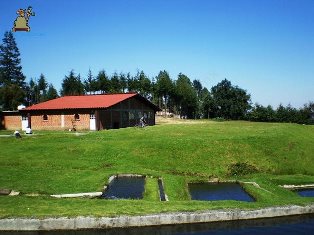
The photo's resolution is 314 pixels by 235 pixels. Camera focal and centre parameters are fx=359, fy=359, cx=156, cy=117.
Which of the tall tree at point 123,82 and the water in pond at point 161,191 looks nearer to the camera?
the water in pond at point 161,191

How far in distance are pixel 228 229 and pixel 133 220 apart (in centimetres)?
449

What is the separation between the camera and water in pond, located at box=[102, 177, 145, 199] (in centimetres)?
2217

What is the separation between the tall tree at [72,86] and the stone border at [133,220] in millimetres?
99518

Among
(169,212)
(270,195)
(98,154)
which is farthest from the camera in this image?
(98,154)

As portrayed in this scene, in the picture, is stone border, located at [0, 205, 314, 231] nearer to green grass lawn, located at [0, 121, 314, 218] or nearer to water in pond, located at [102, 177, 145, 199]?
green grass lawn, located at [0, 121, 314, 218]

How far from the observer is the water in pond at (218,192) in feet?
76.3

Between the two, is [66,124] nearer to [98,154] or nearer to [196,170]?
[98,154]

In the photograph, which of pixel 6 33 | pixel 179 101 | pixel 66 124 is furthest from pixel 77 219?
pixel 6 33

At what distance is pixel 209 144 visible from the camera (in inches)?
1377

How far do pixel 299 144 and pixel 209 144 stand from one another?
1043 cm

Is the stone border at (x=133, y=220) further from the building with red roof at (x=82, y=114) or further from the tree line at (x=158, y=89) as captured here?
the tree line at (x=158, y=89)

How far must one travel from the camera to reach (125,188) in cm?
2417

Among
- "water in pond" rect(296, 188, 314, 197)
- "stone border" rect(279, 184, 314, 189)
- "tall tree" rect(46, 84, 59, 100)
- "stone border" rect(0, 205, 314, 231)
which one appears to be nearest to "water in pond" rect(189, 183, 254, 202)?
"stone border" rect(279, 184, 314, 189)
